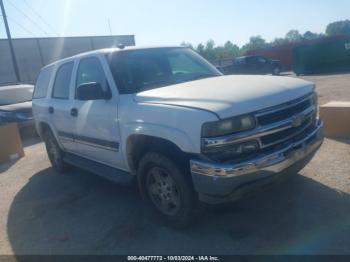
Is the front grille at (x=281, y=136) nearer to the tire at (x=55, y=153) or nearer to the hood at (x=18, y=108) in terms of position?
the tire at (x=55, y=153)

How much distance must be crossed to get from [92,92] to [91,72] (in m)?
0.73

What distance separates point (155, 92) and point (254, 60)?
24455 mm

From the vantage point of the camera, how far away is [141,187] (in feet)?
13.6

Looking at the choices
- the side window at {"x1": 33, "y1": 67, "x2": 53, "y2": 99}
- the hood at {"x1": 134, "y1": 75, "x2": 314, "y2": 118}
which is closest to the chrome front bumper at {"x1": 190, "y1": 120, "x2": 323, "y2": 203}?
the hood at {"x1": 134, "y1": 75, "x2": 314, "y2": 118}

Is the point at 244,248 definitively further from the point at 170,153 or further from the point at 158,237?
the point at 170,153

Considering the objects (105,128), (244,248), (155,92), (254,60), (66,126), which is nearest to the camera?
(244,248)

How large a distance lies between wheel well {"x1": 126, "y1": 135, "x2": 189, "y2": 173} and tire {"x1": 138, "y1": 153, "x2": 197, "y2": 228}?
2.9 inches

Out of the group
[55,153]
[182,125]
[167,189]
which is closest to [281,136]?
[182,125]

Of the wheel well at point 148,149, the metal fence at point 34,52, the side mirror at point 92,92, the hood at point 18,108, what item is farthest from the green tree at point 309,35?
the wheel well at point 148,149

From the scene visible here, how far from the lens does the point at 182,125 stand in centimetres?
326

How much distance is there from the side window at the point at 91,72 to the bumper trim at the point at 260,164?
181 cm

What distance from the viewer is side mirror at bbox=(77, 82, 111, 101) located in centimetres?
410

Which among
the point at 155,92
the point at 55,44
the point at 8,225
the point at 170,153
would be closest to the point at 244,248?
the point at 170,153

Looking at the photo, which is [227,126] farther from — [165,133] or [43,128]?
[43,128]
